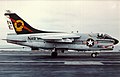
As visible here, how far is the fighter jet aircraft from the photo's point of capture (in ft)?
109

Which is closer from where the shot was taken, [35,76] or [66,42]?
[35,76]

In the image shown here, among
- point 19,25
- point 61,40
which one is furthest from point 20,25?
point 61,40

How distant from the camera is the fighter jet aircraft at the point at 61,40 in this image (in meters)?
33.2

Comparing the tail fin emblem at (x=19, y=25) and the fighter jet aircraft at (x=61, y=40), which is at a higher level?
the tail fin emblem at (x=19, y=25)

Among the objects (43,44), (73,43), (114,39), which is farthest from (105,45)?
(43,44)

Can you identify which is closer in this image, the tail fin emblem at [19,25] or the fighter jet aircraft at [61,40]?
the fighter jet aircraft at [61,40]

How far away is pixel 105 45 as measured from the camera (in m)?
33.3

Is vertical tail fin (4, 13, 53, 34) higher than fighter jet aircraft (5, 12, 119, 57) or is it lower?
higher

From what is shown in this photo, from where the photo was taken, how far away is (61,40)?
33031mm

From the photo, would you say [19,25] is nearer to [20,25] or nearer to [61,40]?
[20,25]

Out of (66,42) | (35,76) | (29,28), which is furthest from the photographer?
(29,28)

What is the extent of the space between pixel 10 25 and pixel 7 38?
216 cm

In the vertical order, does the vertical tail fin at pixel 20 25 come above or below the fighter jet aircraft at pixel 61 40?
above

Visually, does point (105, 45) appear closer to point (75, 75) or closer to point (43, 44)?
point (43, 44)
